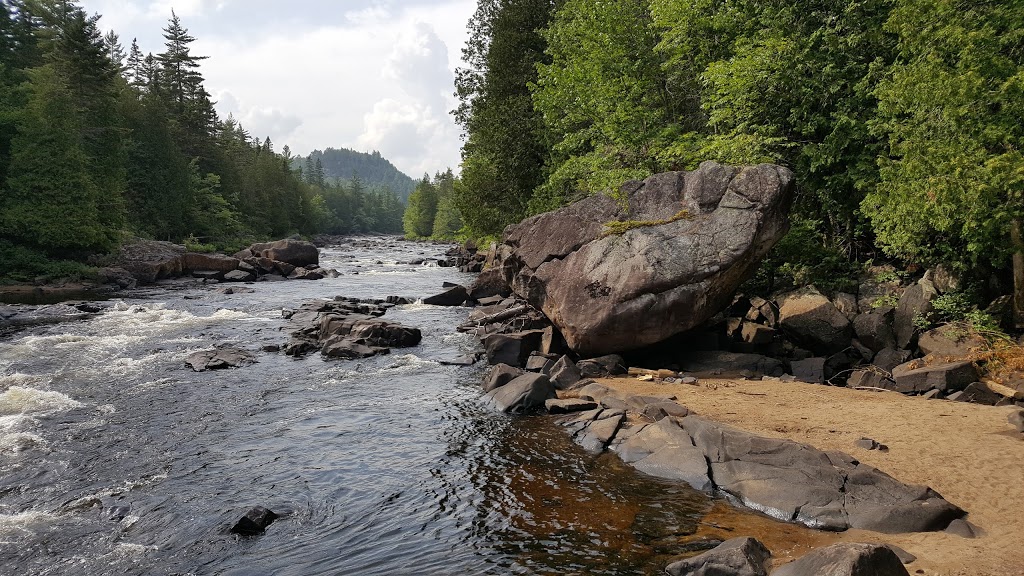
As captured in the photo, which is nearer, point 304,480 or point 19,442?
point 304,480

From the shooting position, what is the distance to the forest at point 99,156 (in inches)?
1569

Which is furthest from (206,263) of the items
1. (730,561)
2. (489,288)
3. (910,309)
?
(730,561)

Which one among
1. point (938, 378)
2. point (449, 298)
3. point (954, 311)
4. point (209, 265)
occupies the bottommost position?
point (449, 298)

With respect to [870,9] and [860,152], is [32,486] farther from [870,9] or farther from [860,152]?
[870,9]

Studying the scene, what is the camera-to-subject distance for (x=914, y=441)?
10.9 meters

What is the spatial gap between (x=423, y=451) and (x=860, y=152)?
706 inches

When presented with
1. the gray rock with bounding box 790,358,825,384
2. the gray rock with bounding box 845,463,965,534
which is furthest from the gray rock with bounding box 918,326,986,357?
the gray rock with bounding box 845,463,965,534

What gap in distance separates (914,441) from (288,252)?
50.7m

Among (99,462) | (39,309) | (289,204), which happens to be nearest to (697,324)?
(99,462)

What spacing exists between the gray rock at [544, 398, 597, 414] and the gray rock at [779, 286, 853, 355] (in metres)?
7.97

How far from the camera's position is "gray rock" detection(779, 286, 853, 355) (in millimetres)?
17547

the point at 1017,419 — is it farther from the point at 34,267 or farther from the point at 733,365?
the point at 34,267

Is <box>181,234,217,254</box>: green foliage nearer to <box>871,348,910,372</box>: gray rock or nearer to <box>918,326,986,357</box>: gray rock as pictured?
<box>871,348,910,372</box>: gray rock

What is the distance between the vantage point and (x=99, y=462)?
11.4 m
